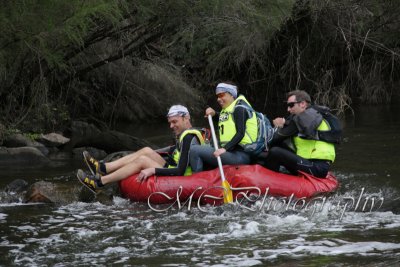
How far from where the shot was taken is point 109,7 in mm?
11430

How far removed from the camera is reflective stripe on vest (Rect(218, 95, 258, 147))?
9.62 metres

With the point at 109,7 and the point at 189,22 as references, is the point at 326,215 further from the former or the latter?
the point at 189,22

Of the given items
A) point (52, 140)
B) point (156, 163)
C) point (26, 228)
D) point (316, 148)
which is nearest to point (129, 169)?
point (156, 163)

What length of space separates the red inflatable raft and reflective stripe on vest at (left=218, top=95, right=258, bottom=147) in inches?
14.0

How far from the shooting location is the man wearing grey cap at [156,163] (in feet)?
31.8

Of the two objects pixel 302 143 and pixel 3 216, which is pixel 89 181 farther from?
pixel 302 143

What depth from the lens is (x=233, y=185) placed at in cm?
934

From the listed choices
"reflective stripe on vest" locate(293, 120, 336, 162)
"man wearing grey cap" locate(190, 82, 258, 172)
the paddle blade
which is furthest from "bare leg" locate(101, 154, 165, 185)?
"reflective stripe on vest" locate(293, 120, 336, 162)

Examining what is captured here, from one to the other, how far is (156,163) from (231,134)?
1.06m

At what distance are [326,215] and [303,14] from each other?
10858 mm

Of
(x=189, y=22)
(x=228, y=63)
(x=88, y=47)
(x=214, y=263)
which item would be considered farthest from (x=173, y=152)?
(x=228, y=63)

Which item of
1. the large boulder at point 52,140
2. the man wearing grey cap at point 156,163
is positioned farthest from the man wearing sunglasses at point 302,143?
the large boulder at point 52,140

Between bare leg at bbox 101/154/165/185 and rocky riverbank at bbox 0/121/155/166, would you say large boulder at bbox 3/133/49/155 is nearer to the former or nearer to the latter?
rocky riverbank at bbox 0/121/155/166

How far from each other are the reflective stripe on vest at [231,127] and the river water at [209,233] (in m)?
0.97
